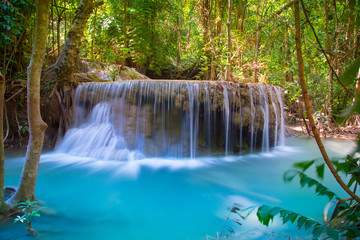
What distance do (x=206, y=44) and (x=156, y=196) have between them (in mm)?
8205

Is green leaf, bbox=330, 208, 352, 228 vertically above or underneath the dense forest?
underneath

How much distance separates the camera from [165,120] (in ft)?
22.5

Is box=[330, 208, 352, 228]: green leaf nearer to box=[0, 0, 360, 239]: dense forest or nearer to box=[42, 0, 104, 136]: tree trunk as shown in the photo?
box=[0, 0, 360, 239]: dense forest

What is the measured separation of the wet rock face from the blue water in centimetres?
62

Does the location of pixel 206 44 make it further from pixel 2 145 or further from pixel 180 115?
pixel 2 145

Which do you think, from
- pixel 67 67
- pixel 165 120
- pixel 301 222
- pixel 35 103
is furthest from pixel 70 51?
pixel 301 222

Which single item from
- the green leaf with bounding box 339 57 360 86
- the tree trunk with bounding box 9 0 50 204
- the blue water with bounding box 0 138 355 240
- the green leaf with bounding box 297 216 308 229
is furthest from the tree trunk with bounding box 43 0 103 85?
the green leaf with bounding box 339 57 360 86

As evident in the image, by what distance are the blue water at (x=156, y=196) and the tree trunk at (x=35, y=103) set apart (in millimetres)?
433

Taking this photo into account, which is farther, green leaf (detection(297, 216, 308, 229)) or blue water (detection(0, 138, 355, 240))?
blue water (detection(0, 138, 355, 240))

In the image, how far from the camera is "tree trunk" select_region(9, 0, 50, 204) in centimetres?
261

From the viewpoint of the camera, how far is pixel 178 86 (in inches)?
269

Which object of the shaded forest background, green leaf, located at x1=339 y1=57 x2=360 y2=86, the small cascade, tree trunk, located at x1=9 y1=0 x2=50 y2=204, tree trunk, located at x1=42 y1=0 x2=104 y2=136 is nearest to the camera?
green leaf, located at x1=339 y1=57 x2=360 y2=86

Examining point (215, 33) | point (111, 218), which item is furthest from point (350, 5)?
point (111, 218)

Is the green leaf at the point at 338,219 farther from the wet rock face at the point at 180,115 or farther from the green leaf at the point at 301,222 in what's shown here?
the wet rock face at the point at 180,115
